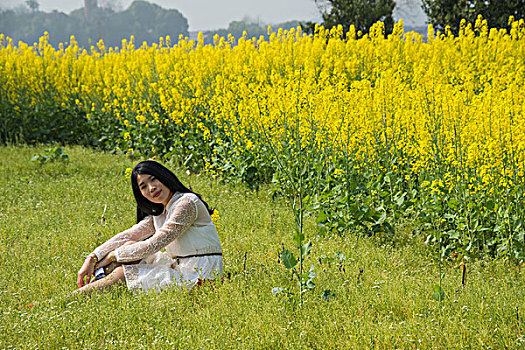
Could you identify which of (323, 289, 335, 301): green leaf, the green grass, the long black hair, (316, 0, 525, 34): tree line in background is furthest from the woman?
(316, 0, 525, 34): tree line in background

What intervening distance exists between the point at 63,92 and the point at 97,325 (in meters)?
8.08

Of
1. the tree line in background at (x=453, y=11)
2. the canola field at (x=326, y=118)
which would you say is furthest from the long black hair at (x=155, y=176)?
the tree line in background at (x=453, y=11)

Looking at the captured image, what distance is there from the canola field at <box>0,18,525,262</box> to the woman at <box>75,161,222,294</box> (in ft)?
2.35

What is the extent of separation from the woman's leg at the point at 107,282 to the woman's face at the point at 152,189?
52 centimetres

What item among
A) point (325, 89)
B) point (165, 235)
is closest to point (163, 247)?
point (165, 235)

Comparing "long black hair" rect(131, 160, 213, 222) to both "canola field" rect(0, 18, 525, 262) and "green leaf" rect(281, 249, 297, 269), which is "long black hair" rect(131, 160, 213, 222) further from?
"green leaf" rect(281, 249, 297, 269)

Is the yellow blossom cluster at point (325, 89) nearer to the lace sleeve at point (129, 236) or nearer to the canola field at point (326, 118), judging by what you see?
the canola field at point (326, 118)

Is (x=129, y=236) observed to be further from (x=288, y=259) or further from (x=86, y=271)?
(x=288, y=259)

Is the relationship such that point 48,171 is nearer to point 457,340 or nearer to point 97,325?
point 97,325

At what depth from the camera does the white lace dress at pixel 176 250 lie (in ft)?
11.9

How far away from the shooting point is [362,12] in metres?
21.6

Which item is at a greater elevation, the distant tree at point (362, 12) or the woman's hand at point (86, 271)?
the distant tree at point (362, 12)

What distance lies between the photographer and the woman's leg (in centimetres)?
360

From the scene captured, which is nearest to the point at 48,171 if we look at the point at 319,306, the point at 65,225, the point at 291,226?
the point at 65,225
